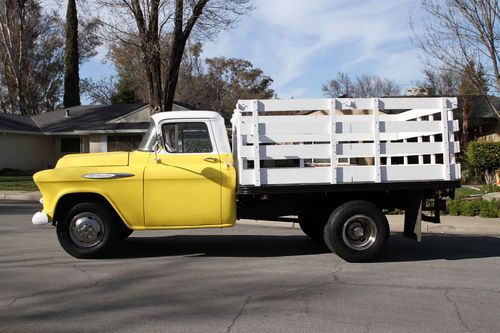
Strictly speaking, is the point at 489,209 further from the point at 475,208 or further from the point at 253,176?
the point at 253,176

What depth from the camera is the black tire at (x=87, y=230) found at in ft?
25.4

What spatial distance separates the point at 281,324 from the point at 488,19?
50.1 feet

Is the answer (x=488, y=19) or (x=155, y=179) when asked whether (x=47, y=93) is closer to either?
(x=488, y=19)

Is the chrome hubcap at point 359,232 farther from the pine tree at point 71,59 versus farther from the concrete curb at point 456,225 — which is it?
the pine tree at point 71,59

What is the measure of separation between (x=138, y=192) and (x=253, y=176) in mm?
1684

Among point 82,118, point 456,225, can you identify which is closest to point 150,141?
point 456,225

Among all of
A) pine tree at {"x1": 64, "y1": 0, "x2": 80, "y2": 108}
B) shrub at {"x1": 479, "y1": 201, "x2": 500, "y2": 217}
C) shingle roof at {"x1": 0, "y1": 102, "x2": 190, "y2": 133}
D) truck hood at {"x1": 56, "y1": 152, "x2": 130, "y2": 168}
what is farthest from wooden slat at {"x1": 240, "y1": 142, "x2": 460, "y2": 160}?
pine tree at {"x1": 64, "y1": 0, "x2": 80, "y2": 108}

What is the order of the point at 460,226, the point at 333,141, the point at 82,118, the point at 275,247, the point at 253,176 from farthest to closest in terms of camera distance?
the point at 82,118 < the point at 460,226 < the point at 275,247 < the point at 333,141 < the point at 253,176

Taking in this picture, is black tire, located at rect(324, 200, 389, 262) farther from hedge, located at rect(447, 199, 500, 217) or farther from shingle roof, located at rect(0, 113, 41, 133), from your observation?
shingle roof, located at rect(0, 113, 41, 133)

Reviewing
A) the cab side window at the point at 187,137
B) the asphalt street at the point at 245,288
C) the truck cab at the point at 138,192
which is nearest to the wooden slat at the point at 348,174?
the truck cab at the point at 138,192

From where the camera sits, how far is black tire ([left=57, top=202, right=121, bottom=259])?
7.75m

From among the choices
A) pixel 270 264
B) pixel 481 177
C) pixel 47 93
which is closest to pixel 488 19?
pixel 481 177

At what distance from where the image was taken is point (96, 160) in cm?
776

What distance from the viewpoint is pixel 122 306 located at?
5602 mm
